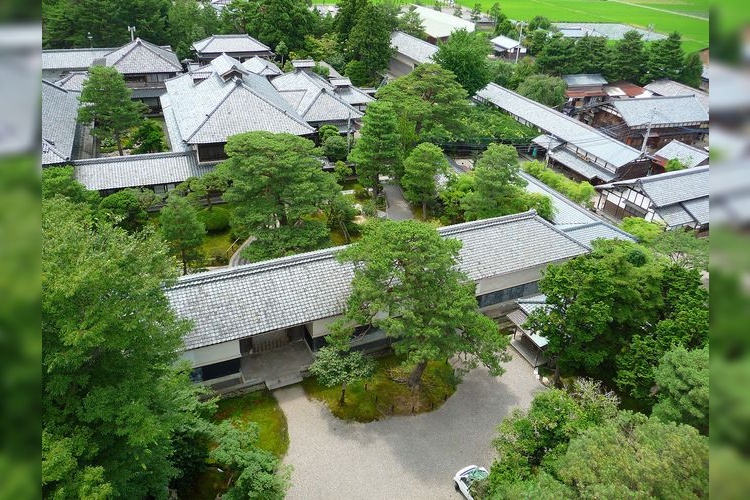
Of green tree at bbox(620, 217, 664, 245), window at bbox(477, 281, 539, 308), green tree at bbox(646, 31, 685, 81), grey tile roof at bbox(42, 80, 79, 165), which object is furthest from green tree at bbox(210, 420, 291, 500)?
green tree at bbox(646, 31, 685, 81)

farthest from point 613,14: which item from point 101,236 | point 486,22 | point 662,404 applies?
point 101,236

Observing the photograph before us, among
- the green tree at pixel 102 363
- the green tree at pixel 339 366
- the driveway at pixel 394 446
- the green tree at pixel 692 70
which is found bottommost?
the driveway at pixel 394 446

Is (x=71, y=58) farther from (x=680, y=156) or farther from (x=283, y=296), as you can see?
(x=680, y=156)

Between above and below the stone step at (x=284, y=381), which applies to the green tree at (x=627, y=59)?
above

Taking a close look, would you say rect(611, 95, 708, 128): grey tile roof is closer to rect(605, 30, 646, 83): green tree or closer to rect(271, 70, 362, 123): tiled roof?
rect(605, 30, 646, 83): green tree

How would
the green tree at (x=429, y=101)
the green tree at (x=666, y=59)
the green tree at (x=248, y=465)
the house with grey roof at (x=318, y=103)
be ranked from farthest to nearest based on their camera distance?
the green tree at (x=666, y=59), the house with grey roof at (x=318, y=103), the green tree at (x=429, y=101), the green tree at (x=248, y=465)

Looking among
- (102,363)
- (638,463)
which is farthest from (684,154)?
(102,363)

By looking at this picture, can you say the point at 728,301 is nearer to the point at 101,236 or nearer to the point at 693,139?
the point at 101,236

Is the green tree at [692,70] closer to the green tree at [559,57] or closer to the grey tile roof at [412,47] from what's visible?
the green tree at [559,57]

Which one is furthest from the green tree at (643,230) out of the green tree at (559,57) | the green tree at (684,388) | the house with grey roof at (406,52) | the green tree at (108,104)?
the house with grey roof at (406,52)
